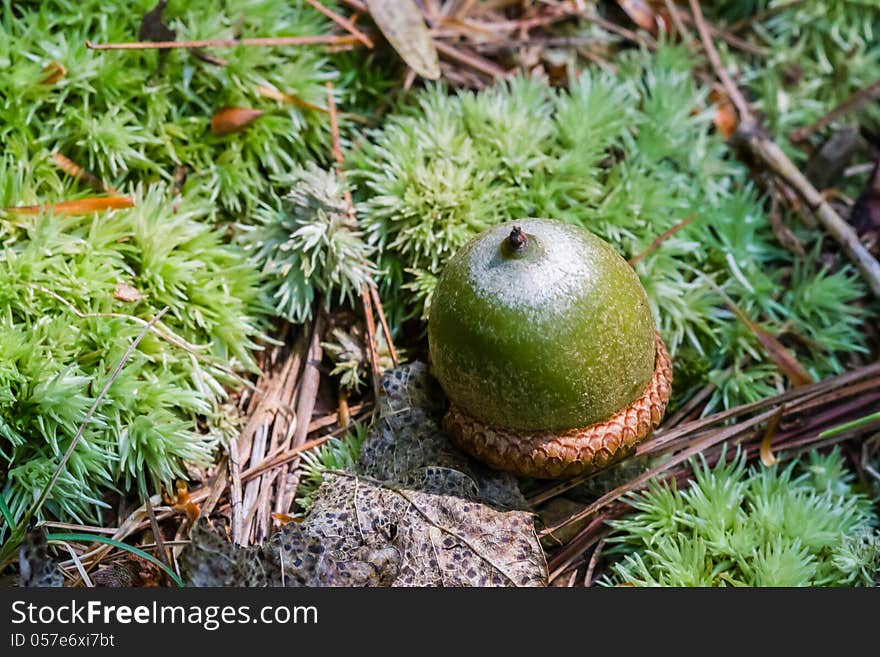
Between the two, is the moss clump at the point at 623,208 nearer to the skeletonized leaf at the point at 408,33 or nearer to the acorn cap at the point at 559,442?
the skeletonized leaf at the point at 408,33

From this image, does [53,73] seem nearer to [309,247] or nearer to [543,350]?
[309,247]

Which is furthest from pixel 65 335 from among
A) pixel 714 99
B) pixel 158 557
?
pixel 714 99

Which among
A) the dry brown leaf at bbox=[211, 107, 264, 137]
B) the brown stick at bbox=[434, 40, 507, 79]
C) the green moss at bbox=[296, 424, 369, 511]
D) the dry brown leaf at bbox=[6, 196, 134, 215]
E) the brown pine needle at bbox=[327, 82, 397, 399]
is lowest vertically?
the green moss at bbox=[296, 424, 369, 511]

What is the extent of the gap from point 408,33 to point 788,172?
168 centimetres

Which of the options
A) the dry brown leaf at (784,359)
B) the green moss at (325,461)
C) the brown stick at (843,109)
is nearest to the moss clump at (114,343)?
the green moss at (325,461)

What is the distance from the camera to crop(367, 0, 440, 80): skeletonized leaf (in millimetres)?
3521

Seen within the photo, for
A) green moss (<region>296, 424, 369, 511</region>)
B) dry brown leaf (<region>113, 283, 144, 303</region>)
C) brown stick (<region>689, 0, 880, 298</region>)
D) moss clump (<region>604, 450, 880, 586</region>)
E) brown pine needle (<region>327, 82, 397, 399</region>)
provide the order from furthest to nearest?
brown stick (<region>689, 0, 880, 298</region>) → brown pine needle (<region>327, 82, 397, 399</region>) → dry brown leaf (<region>113, 283, 144, 303</region>) → green moss (<region>296, 424, 369, 511</region>) → moss clump (<region>604, 450, 880, 586</region>)

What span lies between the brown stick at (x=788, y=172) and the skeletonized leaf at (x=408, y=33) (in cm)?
127

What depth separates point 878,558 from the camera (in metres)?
2.70

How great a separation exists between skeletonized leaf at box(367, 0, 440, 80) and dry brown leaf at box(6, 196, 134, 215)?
3.98 feet

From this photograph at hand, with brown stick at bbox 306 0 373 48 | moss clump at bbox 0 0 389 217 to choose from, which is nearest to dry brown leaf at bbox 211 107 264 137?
moss clump at bbox 0 0 389 217

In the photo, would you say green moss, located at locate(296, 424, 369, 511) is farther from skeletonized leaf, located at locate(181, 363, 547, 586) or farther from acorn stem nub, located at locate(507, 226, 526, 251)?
acorn stem nub, located at locate(507, 226, 526, 251)

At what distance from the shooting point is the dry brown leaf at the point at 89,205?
308cm

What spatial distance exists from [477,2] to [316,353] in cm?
177
